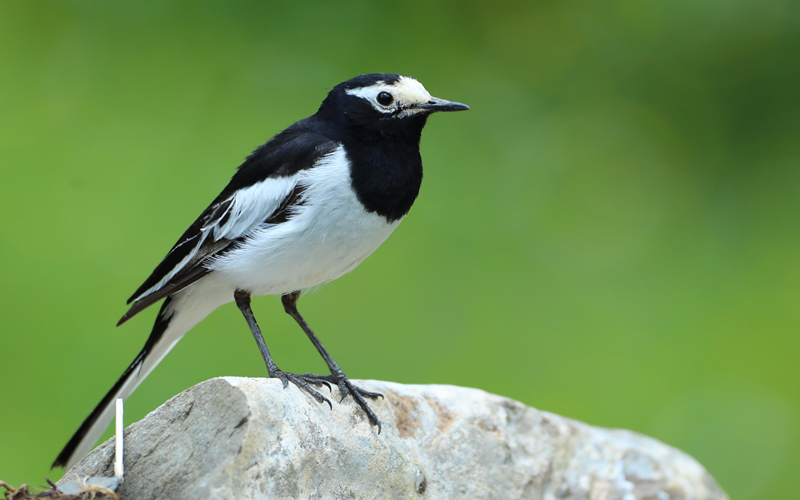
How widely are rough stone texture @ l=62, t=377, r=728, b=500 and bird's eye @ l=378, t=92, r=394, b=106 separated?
1357 mm

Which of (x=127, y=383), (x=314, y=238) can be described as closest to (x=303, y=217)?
(x=314, y=238)

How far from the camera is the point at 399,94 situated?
10.4ft

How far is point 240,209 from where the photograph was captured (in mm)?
3148

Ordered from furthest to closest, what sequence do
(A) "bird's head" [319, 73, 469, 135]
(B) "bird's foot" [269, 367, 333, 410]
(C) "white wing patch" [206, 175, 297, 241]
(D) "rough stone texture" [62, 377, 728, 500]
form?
1. (A) "bird's head" [319, 73, 469, 135]
2. (C) "white wing patch" [206, 175, 297, 241]
3. (B) "bird's foot" [269, 367, 333, 410]
4. (D) "rough stone texture" [62, 377, 728, 500]

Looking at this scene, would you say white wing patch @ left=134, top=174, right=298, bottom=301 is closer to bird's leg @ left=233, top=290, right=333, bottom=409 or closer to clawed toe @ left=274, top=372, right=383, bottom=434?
bird's leg @ left=233, top=290, right=333, bottom=409

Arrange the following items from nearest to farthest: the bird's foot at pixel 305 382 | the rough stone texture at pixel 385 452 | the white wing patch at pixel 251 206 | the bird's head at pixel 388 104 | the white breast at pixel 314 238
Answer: the rough stone texture at pixel 385 452, the bird's foot at pixel 305 382, the white breast at pixel 314 238, the white wing patch at pixel 251 206, the bird's head at pixel 388 104

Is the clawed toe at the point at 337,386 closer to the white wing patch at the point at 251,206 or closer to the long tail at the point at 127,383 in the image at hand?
the white wing patch at the point at 251,206

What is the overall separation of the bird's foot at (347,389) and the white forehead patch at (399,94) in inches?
50.1

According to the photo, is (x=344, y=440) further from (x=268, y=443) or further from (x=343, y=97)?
(x=343, y=97)

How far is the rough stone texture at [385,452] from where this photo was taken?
226 centimetres

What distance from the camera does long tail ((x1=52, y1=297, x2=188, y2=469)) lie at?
125 inches

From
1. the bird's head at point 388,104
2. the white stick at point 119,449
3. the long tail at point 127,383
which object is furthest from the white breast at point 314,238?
the white stick at point 119,449

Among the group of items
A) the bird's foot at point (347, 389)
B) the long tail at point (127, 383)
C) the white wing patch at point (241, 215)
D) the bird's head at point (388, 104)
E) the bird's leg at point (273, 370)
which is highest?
the bird's head at point (388, 104)

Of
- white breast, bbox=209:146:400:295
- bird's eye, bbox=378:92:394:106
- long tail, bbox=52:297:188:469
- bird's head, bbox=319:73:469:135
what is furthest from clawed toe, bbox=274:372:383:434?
bird's eye, bbox=378:92:394:106
